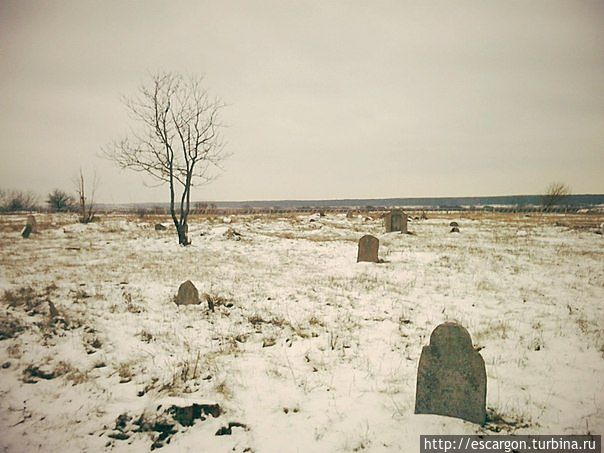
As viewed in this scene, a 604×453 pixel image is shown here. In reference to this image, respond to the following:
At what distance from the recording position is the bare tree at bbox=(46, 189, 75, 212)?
5328 cm

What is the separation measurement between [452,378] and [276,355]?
266cm

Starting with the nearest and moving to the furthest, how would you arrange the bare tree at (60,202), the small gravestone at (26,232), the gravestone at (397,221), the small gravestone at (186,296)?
the small gravestone at (186,296) → the small gravestone at (26,232) → the gravestone at (397,221) → the bare tree at (60,202)

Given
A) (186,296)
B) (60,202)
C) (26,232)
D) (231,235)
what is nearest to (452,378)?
(186,296)

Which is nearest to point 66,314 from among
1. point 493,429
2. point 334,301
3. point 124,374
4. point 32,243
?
point 124,374

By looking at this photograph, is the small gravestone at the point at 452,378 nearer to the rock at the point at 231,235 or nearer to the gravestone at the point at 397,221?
the rock at the point at 231,235

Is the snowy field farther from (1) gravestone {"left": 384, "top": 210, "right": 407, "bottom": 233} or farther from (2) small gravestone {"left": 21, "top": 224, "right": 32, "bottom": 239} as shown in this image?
(1) gravestone {"left": 384, "top": 210, "right": 407, "bottom": 233}

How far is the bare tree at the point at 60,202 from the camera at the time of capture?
53281 mm

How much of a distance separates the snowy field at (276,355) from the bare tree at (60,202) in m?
52.9

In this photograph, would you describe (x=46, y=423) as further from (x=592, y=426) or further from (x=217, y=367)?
(x=592, y=426)

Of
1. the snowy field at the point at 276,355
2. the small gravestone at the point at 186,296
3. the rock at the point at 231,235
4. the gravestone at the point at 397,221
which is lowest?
the snowy field at the point at 276,355

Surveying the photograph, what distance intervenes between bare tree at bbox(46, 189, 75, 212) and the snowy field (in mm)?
52932

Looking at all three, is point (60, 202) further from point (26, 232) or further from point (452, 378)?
point (452, 378)

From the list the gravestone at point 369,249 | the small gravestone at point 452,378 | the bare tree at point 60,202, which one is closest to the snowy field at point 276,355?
the small gravestone at point 452,378

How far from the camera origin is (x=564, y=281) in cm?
927
